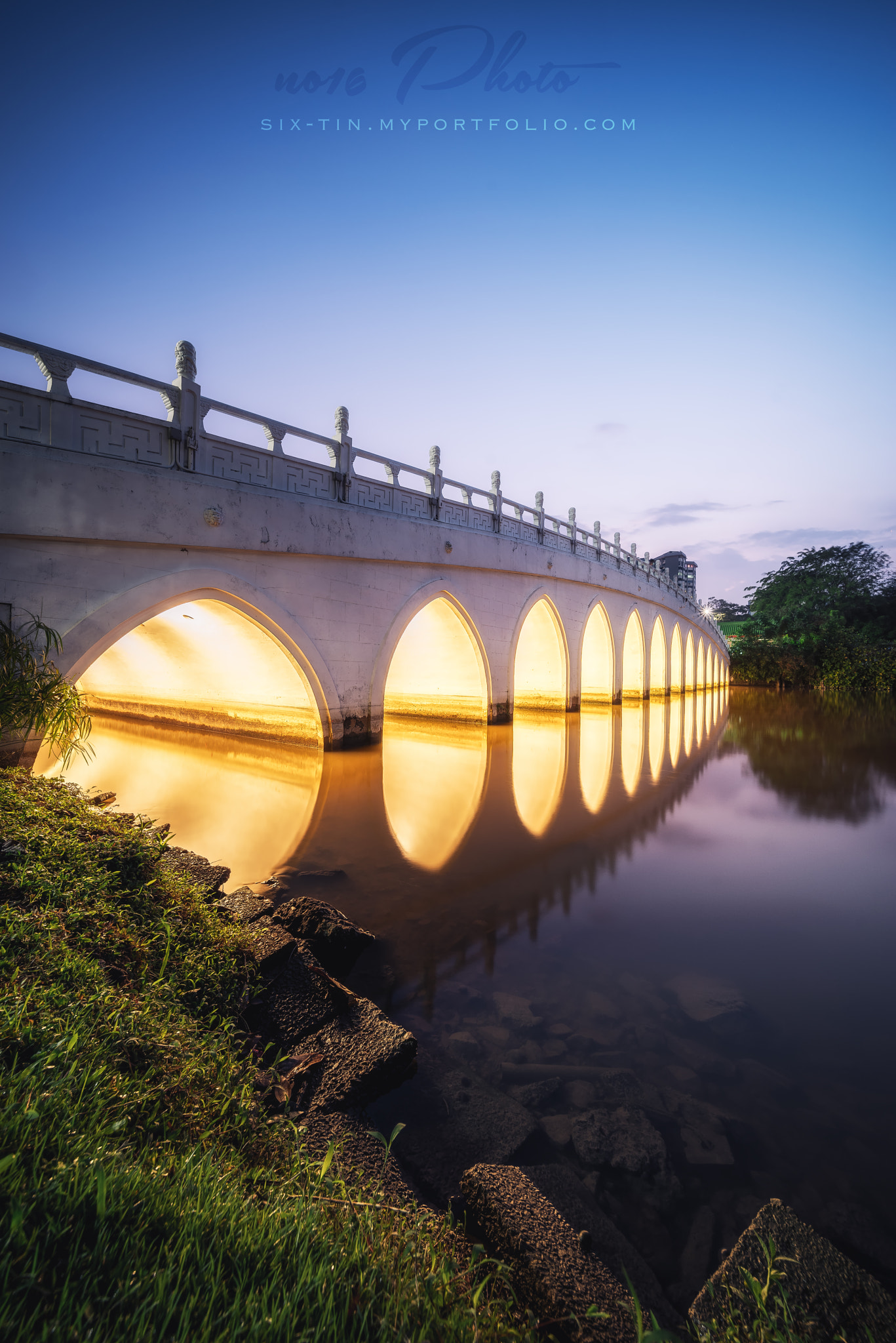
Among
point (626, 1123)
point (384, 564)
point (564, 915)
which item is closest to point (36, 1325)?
point (626, 1123)

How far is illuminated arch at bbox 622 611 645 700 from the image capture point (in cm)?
2161

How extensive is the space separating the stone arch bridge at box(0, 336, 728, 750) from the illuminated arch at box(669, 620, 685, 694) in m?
11.4

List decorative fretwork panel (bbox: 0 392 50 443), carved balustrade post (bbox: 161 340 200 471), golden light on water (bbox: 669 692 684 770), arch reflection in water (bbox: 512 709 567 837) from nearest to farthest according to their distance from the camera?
decorative fretwork panel (bbox: 0 392 50 443), arch reflection in water (bbox: 512 709 567 837), carved balustrade post (bbox: 161 340 200 471), golden light on water (bbox: 669 692 684 770)

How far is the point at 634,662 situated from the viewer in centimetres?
2194

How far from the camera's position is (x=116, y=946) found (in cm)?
239

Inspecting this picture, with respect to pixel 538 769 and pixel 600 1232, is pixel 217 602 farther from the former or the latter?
pixel 600 1232

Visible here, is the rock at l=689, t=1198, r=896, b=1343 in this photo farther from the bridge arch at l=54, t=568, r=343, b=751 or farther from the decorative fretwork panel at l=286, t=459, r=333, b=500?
the decorative fretwork panel at l=286, t=459, r=333, b=500

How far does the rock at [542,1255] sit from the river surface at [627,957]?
294 mm

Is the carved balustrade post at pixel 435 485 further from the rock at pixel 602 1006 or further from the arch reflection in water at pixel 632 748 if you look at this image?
the rock at pixel 602 1006

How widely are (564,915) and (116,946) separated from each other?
8.76 ft

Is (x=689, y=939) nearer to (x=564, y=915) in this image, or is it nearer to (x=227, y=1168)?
(x=564, y=915)

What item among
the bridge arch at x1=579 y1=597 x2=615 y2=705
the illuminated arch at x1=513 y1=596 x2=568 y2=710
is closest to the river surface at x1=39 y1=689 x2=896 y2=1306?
the illuminated arch at x1=513 y1=596 x2=568 y2=710

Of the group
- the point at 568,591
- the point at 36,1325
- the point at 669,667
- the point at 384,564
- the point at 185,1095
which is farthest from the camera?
the point at 669,667

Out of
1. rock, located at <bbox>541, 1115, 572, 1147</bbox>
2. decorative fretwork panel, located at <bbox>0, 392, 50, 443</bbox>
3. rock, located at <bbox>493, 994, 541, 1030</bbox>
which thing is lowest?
rock, located at <bbox>541, 1115, 572, 1147</bbox>
